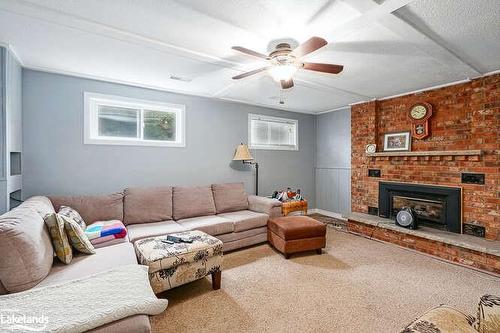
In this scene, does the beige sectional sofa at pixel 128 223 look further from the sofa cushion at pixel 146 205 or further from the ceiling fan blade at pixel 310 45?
the ceiling fan blade at pixel 310 45

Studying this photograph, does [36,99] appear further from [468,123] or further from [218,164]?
[468,123]

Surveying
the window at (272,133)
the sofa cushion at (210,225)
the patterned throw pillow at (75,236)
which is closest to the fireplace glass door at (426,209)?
the window at (272,133)

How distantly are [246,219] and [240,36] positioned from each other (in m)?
2.24

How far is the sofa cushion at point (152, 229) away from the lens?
2.52 meters

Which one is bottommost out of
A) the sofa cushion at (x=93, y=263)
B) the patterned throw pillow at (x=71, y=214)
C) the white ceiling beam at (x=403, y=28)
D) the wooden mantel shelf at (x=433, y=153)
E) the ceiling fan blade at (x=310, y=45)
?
the sofa cushion at (x=93, y=263)

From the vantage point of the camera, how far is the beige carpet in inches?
70.4

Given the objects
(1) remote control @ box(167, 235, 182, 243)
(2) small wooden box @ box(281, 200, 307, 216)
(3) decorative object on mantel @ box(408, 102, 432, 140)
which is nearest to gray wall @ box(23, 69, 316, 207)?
(2) small wooden box @ box(281, 200, 307, 216)

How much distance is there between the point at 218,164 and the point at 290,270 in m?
2.18

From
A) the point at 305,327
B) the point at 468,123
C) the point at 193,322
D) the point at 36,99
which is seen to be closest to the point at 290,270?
the point at 305,327

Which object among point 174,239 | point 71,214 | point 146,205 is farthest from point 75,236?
point 146,205

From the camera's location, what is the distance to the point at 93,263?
5.92ft

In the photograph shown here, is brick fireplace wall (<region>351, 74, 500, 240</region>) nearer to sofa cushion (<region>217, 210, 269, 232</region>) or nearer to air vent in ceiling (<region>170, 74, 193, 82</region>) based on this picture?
sofa cushion (<region>217, 210, 269, 232</region>)

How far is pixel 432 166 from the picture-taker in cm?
343

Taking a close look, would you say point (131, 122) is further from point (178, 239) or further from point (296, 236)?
point (296, 236)
